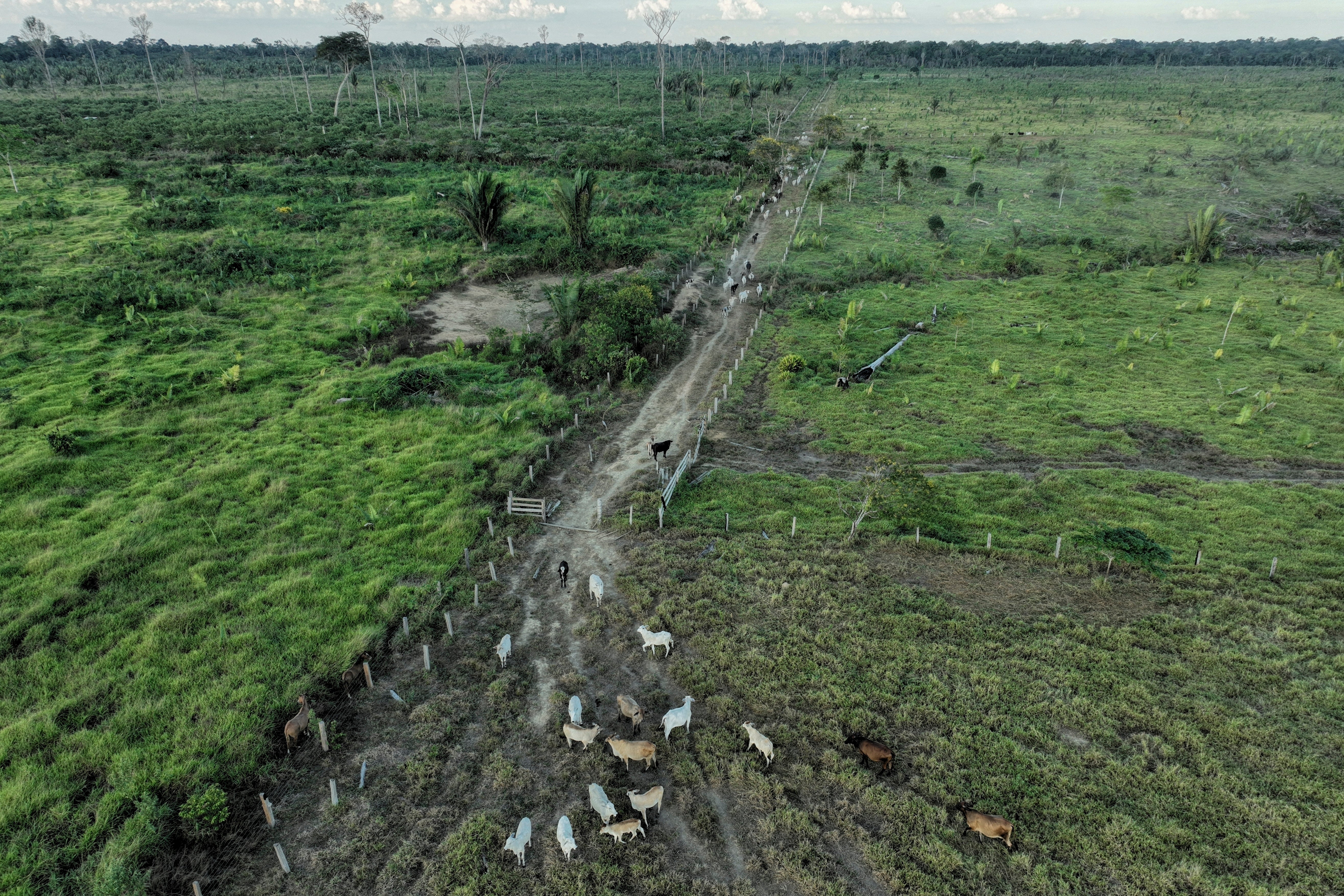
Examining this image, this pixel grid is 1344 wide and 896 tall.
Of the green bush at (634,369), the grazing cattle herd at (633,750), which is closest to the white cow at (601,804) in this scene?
the grazing cattle herd at (633,750)

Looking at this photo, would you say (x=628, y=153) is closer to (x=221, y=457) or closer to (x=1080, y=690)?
(x=221, y=457)

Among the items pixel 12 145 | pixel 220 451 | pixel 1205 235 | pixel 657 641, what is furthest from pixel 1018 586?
pixel 12 145

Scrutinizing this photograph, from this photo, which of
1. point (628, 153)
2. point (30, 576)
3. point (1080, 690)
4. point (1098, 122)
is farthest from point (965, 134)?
point (30, 576)

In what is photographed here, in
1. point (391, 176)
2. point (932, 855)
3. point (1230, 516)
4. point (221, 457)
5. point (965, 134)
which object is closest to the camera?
point (932, 855)

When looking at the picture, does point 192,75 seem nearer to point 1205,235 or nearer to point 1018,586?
point 1205,235

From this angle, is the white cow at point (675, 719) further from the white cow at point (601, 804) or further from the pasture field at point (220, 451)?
the pasture field at point (220, 451)

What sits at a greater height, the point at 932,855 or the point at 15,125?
the point at 15,125
